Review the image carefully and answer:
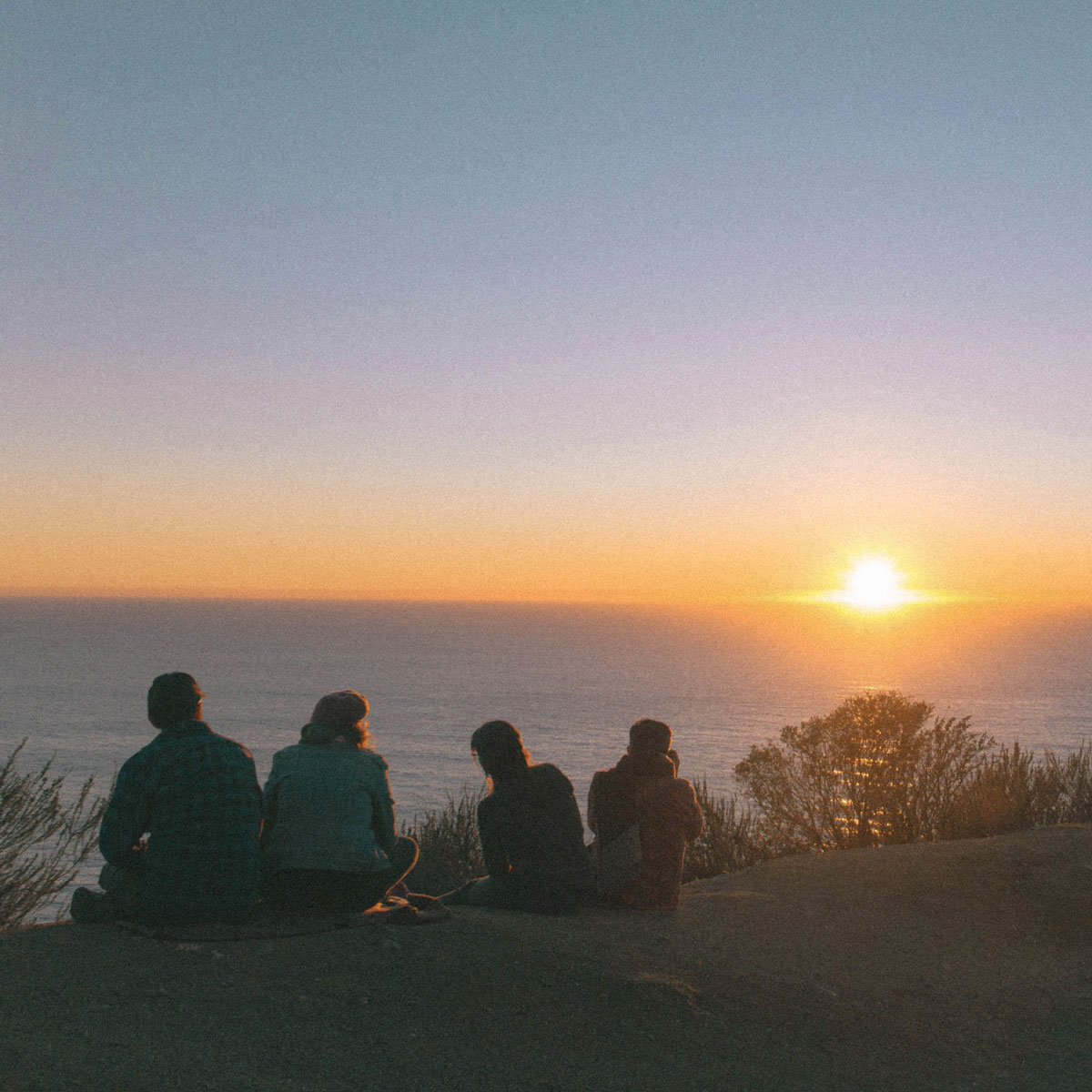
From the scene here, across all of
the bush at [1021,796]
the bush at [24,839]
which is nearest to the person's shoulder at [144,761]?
the bush at [24,839]

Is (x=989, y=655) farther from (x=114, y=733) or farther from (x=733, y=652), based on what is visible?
(x=114, y=733)

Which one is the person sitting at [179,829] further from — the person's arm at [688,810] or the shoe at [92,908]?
the person's arm at [688,810]

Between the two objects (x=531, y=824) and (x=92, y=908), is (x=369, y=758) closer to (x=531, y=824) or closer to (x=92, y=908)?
(x=531, y=824)

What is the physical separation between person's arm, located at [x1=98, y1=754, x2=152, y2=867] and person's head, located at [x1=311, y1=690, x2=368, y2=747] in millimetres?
961

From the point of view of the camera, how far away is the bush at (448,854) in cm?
1084

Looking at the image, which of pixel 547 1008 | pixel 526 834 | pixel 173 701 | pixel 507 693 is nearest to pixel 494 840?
pixel 526 834

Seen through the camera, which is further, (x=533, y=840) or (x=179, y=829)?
(x=533, y=840)

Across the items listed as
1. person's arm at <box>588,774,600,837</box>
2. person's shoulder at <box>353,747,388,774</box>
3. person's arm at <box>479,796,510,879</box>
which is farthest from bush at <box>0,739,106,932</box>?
person's arm at <box>588,774,600,837</box>

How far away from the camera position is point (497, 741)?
21.6 feet

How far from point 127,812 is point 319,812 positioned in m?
1.00

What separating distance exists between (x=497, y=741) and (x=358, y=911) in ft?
4.20

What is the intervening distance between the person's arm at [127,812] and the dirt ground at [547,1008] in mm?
480

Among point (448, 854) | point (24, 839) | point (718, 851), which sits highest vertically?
point (24, 839)

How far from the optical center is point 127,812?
5477mm
